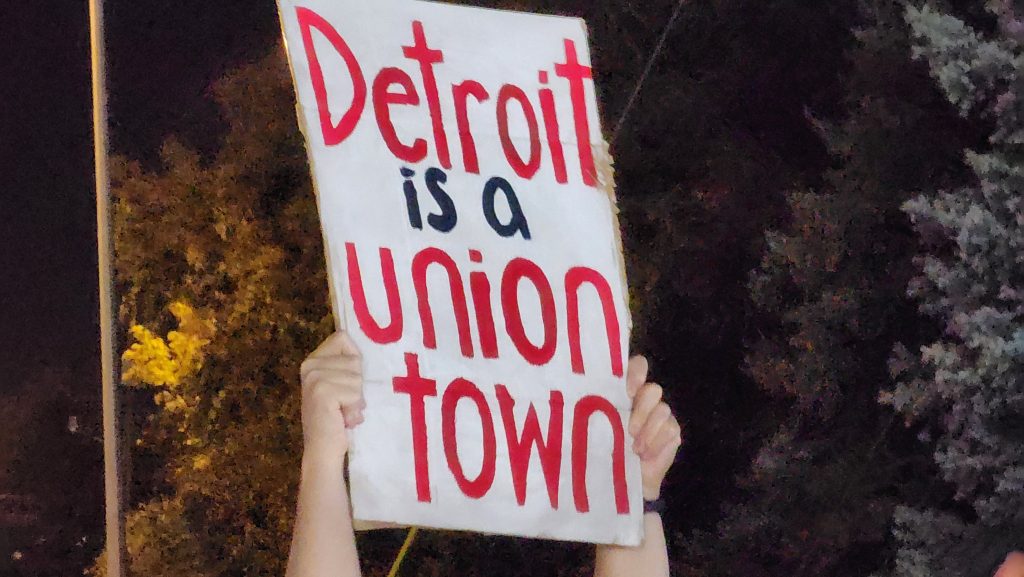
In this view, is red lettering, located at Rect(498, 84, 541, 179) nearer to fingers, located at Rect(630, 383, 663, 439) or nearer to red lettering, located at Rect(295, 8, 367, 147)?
red lettering, located at Rect(295, 8, 367, 147)

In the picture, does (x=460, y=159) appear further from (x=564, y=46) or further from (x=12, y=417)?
(x=12, y=417)

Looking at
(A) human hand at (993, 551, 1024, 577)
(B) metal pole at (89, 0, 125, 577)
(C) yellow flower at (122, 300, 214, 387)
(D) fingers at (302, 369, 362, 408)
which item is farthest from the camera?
(C) yellow flower at (122, 300, 214, 387)

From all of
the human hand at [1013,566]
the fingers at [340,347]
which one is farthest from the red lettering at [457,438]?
the human hand at [1013,566]

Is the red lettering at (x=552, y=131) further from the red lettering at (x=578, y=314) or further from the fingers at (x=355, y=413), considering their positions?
the fingers at (x=355, y=413)

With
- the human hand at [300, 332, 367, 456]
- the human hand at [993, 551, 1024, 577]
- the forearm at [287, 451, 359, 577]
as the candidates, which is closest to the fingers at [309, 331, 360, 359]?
the human hand at [300, 332, 367, 456]

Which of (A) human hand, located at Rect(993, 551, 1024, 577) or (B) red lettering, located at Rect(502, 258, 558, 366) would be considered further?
(A) human hand, located at Rect(993, 551, 1024, 577)

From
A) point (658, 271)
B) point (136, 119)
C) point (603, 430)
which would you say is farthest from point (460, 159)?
point (136, 119)

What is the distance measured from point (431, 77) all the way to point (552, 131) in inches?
5.9

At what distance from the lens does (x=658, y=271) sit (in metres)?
1.96

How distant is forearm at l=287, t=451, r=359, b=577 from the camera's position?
826mm

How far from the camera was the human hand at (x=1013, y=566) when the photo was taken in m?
1.00

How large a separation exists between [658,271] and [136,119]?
6.02 feet

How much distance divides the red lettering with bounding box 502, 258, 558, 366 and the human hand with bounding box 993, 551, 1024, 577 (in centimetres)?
68

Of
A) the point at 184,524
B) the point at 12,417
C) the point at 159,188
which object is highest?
the point at 159,188
